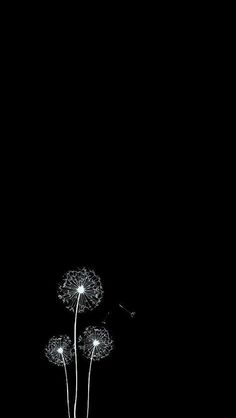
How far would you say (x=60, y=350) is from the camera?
534 cm

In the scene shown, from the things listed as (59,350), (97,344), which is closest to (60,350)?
(59,350)

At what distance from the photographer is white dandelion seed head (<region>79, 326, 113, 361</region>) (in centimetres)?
525

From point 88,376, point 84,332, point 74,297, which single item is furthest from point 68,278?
point 88,376

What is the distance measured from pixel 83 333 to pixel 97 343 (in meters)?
0.21

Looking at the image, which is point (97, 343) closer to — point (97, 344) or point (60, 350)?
point (97, 344)

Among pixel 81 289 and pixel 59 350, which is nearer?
pixel 81 289

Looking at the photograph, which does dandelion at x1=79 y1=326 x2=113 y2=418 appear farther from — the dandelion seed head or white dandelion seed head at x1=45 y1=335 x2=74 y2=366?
the dandelion seed head

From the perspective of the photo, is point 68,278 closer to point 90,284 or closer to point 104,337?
point 90,284

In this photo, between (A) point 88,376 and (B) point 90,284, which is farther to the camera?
(A) point 88,376

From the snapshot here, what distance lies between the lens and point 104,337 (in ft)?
17.3

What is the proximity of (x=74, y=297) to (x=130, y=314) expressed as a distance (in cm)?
65

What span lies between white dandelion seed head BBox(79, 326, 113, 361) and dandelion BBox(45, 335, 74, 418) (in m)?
0.19

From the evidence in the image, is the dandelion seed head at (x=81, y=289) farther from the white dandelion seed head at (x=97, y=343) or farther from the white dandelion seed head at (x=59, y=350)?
the white dandelion seed head at (x=59, y=350)

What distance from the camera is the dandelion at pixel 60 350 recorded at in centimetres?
536
